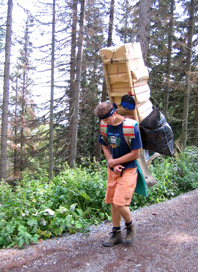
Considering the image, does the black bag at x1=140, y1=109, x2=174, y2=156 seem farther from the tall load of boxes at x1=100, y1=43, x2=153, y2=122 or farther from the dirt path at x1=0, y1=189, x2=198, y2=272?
the dirt path at x1=0, y1=189, x2=198, y2=272

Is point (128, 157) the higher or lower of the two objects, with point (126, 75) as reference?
lower

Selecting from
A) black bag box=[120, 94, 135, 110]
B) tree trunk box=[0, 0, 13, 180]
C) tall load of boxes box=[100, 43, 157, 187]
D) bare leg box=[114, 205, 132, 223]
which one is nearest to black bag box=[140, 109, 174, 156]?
tall load of boxes box=[100, 43, 157, 187]

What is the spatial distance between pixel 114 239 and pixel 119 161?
3.74 ft

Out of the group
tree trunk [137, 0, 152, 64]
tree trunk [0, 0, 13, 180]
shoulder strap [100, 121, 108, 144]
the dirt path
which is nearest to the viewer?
the dirt path

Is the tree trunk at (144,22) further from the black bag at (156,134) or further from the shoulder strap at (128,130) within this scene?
the shoulder strap at (128,130)

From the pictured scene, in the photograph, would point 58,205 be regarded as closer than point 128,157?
No

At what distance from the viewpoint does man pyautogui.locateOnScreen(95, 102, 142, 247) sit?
3066mm

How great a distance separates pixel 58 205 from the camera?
4.54 m

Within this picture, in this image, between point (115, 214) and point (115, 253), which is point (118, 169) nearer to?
point (115, 214)

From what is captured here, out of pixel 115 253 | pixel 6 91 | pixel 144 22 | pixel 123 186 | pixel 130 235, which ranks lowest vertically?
pixel 115 253

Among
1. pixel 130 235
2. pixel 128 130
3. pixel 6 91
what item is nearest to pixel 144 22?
pixel 128 130

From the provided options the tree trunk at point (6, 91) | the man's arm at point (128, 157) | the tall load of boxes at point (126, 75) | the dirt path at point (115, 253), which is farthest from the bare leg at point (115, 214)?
the tree trunk at point (6, 91)

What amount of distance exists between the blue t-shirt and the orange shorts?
0.39 feet

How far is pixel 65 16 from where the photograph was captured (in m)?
12.6
